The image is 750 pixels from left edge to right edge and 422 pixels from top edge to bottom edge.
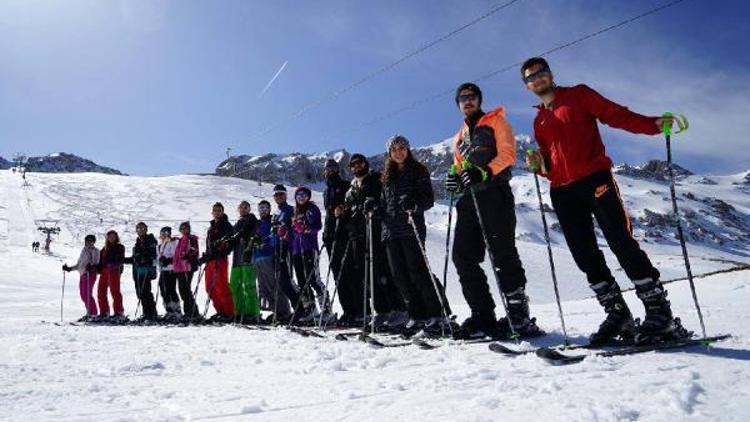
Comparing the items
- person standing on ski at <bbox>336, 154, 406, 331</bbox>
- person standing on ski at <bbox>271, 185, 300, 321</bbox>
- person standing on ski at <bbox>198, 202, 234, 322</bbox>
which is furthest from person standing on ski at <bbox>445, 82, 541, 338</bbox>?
person standing on ski at <bbox>198, 202, 234, 322</bbox>

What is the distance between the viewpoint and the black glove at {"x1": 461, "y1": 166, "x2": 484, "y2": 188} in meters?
4.36

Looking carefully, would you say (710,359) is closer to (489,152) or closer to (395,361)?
(395,361)

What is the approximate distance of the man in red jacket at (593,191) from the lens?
357cm

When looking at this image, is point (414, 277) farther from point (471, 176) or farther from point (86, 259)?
point (86, 259)

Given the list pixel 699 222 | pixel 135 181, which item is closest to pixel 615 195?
pixel 135 181

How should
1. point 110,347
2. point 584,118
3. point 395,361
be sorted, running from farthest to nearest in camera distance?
point 110,347 → point 584,118 → point 395,361

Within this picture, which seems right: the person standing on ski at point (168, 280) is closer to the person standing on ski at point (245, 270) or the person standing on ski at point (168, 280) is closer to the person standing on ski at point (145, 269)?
the person standing on ski at point (145, 269)

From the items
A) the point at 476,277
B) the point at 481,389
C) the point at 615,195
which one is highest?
the point at 615,195

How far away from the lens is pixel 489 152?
4.65m

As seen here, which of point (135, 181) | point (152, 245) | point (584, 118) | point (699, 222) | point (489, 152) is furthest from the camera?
point (699, 222)

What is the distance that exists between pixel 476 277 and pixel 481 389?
87.3 inches

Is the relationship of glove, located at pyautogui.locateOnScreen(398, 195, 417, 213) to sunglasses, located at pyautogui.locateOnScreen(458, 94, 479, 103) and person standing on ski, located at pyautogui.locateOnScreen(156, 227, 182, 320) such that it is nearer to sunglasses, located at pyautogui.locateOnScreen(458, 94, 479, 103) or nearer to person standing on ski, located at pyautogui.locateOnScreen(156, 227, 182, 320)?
sunglasses, located at pyautogui.locateOnScreen(458, 94, 479, 103)

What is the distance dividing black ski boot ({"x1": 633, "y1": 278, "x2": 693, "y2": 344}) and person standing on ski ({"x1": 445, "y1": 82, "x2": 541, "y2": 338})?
1.15 m

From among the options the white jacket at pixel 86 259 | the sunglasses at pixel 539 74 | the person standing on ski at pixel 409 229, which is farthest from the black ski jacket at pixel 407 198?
the white jacket at pixel 86 259
